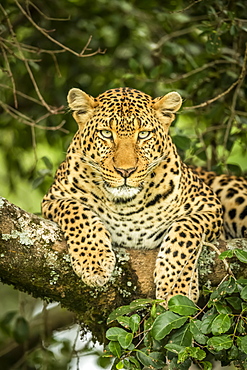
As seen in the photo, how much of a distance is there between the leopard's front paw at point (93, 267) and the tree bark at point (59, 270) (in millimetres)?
70

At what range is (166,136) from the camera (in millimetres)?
6676

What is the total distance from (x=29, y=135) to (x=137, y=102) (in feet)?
11.3

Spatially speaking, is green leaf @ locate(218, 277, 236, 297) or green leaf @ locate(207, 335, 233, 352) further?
green leaf @ locate(218, 277, 236, 297)

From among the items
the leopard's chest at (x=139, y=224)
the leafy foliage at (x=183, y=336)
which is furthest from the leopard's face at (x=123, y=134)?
the leafy foliage at (x=183, y=336)

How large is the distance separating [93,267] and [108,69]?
4.64 m

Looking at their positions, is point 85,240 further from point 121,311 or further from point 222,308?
point 222,308

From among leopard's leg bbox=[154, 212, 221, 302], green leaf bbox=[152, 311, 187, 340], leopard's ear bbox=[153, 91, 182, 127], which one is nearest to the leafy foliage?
green leaf bbox=[152, 311, 187, 340]

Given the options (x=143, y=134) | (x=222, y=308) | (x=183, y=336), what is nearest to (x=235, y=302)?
(x=222, y=308)

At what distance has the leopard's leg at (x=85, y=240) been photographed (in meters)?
5.83

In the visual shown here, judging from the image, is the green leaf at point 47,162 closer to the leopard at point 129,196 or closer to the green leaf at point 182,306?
the leopard at point 129,196

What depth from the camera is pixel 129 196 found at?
630cm

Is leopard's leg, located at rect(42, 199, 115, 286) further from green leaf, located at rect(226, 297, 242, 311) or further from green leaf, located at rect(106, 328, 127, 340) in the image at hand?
green leaf, located at rect(226, 297, 242, 311)

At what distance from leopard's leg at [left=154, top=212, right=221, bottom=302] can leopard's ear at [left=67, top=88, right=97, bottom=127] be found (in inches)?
50.7

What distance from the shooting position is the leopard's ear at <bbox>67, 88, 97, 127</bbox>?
21.5 feet
